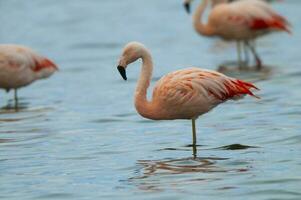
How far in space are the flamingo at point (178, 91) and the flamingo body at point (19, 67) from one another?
3.51 meters

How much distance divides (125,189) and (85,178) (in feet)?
2.08

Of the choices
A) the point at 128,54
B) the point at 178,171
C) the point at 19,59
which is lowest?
the point at 178,171

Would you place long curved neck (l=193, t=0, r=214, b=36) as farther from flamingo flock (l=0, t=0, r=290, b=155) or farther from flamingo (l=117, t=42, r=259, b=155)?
flamingo (l=117, t=42, r=259, b=155)

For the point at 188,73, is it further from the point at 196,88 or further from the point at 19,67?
the point at 19,67

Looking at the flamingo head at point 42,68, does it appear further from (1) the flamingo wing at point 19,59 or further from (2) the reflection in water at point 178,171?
(2) the reflection in water at point 178,171

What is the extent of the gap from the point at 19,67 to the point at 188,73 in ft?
12.4

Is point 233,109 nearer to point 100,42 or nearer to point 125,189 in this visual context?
point 125,189

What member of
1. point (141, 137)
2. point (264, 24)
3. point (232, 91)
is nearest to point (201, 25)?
point (264, 24)

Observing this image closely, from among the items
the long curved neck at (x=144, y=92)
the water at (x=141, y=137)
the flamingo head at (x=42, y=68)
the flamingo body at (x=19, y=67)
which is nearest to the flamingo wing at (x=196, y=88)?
the long curved neck at (x=144, y=92)

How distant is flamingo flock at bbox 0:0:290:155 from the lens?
936 cm

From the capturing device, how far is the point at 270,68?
15.7 metres

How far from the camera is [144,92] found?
9422 millimetres

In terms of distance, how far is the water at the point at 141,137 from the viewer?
26.8 feet

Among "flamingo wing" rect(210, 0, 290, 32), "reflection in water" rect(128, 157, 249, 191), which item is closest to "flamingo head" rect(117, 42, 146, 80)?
"reflection in water" rect(128, 157, 249, 191)
